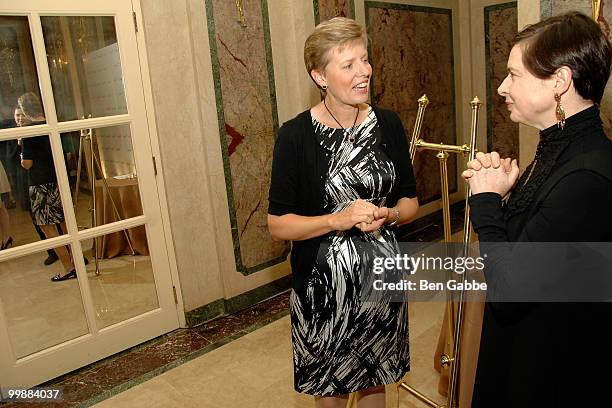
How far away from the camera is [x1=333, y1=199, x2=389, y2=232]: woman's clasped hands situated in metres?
1.56

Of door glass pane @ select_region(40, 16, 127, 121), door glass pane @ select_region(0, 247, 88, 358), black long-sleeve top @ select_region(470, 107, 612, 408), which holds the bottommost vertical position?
door glass pane @ select_region(0, 247, 88, 358)

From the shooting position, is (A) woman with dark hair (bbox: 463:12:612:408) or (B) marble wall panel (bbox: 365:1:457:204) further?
(B) marble wall panel (bbox: 365:1:457:204)

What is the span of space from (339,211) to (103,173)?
186cm

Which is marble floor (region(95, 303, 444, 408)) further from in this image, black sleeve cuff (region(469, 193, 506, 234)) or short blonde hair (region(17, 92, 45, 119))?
short blonde hair (region(17, 92, 45, 119))

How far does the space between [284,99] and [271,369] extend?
193cm

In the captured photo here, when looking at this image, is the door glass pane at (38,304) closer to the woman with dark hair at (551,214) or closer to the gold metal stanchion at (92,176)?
the gold metal stanchion at (92,176)

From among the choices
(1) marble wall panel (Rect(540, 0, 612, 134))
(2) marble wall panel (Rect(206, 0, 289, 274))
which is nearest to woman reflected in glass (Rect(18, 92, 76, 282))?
(2) marble wall panel (Rect(206, 0, 289, 274))

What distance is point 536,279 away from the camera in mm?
1147

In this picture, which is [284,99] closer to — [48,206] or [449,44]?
[48,206]

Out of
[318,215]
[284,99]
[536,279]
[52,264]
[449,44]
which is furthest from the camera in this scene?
[449,44]

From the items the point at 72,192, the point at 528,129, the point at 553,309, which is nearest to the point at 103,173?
the point at 72,192

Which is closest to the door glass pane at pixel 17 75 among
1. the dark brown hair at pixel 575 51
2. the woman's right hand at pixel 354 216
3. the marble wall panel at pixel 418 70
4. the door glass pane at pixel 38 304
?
the door glass pane at pixel 38 304

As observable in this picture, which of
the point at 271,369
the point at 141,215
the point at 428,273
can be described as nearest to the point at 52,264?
the point at 141,215

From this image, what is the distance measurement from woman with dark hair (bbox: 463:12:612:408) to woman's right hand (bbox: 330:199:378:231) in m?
0.35
